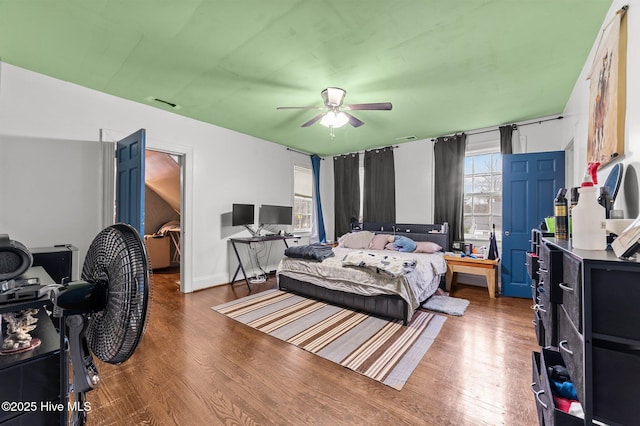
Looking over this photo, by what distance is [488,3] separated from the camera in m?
1.69

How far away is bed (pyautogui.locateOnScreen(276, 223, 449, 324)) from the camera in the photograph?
9.21ft

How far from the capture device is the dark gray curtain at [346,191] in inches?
225

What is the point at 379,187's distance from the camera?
5312 millimetres

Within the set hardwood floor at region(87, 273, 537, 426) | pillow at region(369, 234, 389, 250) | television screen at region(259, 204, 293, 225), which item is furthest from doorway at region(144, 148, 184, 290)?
pillow at region(369, 234, 389, 250)

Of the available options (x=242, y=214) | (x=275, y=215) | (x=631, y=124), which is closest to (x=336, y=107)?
(x=631, y=124)

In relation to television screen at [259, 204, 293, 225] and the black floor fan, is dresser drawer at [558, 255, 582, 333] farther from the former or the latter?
television screen at [259, 204, 293, 225]

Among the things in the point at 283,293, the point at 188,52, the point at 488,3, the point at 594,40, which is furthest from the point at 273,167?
the point at 594,40

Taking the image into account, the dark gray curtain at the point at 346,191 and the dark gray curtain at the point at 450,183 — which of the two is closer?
the dark gray curtain at the point at 450,183

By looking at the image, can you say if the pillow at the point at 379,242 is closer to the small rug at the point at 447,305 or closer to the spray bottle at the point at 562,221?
the small rug at the point at 447,305

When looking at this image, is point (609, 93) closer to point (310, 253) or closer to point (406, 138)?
point (310, 253)

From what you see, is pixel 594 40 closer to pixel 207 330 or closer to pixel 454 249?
pixel 454 249

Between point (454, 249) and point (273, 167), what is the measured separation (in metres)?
3.64

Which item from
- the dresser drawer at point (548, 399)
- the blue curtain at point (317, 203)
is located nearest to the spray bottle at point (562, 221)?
the dresser drawer at point (548, 399)

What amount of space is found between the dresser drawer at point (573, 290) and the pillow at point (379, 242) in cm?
348
